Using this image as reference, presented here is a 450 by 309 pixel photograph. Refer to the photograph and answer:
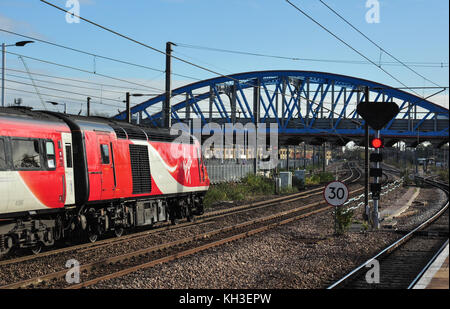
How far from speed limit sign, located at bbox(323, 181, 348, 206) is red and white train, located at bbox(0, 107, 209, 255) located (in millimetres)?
5879

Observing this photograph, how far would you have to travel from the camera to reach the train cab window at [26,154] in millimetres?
12906

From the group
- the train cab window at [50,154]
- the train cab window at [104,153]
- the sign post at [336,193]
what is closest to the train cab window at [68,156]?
the train cab window at [50,154]

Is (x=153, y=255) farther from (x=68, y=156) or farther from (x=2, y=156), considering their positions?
(x=2, y=156)

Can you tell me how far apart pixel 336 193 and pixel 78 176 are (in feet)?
24.4

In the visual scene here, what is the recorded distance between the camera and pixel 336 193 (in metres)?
16.8

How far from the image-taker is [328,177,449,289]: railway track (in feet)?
37.6

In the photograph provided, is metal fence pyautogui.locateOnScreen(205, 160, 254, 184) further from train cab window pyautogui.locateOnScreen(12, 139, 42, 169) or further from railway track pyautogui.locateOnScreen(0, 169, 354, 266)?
train cab window pyautogui.locateOnScreen(12, 139, 42, 169)

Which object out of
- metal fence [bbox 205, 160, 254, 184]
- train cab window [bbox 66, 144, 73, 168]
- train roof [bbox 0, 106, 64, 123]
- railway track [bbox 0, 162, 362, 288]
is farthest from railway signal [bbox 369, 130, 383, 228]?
metal fence [bbox 205, 160, 254, 184]

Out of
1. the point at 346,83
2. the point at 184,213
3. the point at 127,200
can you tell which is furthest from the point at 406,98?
the point at 127,200

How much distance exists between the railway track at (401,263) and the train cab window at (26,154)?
739 cm
